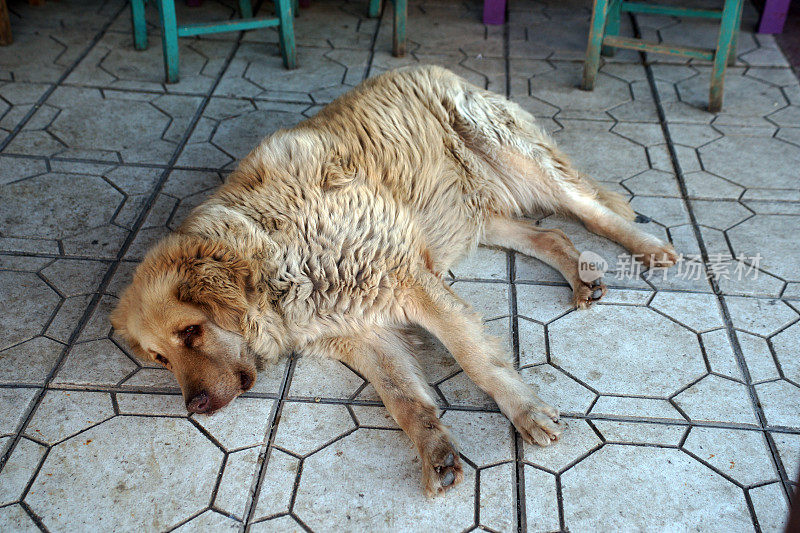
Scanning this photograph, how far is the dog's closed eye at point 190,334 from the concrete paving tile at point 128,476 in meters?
0.43

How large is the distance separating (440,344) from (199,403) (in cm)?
122

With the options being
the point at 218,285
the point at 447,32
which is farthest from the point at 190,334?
the point at 447,32

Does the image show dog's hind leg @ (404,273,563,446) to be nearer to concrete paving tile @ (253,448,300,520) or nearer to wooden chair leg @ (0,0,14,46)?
concrete paving tile @ (253,448,300,520)

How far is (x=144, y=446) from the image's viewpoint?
9.86 feet

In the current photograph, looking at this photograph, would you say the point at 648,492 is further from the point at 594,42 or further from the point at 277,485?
the point at 594,42

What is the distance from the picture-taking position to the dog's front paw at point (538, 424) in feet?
9.53

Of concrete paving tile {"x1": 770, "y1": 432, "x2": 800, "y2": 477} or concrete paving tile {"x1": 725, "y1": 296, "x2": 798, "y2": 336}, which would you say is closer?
concrete paving tile {"x1": 770, "y1": 432, "x2": 800, "y2": 477}

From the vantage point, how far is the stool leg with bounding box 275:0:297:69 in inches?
225

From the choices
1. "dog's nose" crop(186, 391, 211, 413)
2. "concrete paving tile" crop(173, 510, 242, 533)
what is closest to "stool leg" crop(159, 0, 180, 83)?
"dog's nose" crop(186, 391, 211, 413)

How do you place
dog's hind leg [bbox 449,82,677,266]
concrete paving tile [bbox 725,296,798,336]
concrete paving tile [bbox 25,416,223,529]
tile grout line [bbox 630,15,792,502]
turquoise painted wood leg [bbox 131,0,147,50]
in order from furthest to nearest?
1. turquoise painted wood leg [bbox 131,0,147,50]
2. dog's hind leg [bbox 449,82,677,266]
3. concrete paving tile [bbox 725,296,798,336]
4. tile grout line [bbox 630,15,792,502]
5. concrete paving tile [bbox 25,416,223,529]

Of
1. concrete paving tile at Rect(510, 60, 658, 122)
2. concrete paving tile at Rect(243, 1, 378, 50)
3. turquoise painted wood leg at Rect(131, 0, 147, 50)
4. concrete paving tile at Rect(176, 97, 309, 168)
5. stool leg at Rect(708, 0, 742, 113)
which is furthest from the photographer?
concrete paving tile at Rect(243, 1, 378, 50)

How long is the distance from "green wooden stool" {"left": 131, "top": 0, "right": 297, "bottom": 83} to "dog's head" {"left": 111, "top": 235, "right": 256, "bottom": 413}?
121 inches

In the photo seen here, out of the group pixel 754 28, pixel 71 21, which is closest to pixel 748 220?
pixel 754 28

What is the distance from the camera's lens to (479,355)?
10.4ft
